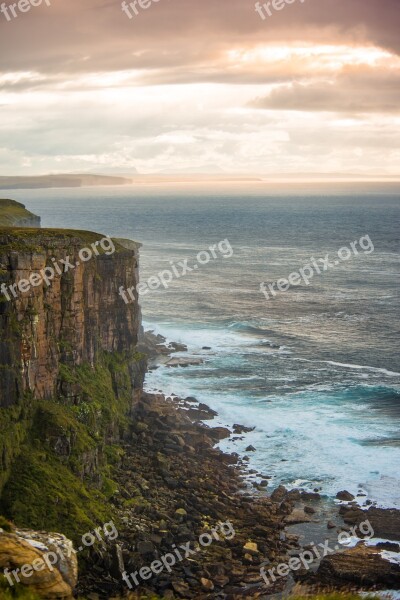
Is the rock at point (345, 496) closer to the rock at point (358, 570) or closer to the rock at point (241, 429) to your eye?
the rock at point (358, 570)

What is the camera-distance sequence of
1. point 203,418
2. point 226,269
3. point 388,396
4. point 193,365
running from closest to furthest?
point 203,418 < point 388,396 < point 193,365 < point 226,269

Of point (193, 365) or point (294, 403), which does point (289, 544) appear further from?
point (193, 365)

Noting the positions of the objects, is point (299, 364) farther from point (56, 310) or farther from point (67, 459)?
point (67, 459)

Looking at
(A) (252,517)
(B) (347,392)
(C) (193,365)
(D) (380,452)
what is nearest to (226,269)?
(C) (193,365)

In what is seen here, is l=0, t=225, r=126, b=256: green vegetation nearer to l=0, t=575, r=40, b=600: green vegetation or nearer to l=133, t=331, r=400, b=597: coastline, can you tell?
l=133, t=331, r=400, b=597: coastline
